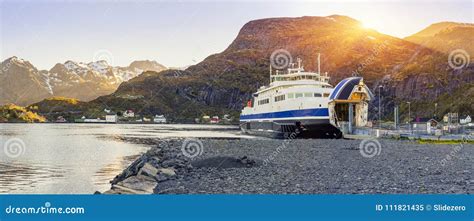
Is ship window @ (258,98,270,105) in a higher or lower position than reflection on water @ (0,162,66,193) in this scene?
higher

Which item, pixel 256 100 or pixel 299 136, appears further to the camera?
pixel 256 100

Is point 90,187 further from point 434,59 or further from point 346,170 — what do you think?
point 434,59

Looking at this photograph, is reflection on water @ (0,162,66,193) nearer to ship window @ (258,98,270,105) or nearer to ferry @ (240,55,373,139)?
ferry @ (240,55,373,139)

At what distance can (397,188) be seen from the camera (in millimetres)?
14367

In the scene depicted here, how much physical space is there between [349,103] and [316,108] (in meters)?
4.94

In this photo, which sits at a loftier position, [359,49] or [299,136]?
[359,49]

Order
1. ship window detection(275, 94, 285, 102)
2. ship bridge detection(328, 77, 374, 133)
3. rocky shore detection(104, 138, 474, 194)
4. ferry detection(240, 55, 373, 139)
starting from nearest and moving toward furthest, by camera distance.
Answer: rocky shore detection(104, 138, 474, 194)
ship bridge detection(328, 77, 374, 133)
ferry detection(240, 55, 373, 139)
ship window detection(275, 94, 285, 102)

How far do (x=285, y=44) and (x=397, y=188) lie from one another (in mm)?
143391

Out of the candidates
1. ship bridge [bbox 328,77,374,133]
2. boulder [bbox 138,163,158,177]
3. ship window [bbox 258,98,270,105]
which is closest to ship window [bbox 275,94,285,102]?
ship window [bbox 258,98,270,105]

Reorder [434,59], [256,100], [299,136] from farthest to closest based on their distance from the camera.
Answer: [434,59] < [256,100] < [299,136]

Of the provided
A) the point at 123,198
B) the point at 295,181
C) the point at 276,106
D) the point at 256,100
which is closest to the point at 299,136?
the point at 276,106

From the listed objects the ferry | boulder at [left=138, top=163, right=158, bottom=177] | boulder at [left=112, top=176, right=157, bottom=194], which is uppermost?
the ferry

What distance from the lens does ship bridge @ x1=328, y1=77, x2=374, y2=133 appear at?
4912 centimetres

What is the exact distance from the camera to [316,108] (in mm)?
49625
